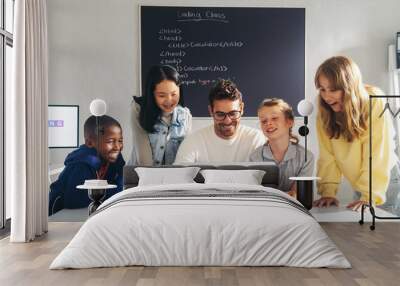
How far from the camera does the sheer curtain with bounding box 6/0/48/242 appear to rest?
19.1ft

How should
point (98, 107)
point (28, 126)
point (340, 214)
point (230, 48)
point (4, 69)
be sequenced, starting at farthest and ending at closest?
point (230, 48), point (340, 214), point (98, 107), point (4, 69), point (28, 126)

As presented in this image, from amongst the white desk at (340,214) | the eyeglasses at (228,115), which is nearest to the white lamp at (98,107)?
the eyeglasses at (228,115)

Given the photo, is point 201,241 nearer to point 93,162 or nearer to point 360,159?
point 93,162

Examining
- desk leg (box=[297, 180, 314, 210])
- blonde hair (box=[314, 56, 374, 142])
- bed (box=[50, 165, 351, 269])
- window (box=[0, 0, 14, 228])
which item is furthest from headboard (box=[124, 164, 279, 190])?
bed (box=[50, 165, 351, 269])

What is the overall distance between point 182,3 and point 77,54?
1483mm

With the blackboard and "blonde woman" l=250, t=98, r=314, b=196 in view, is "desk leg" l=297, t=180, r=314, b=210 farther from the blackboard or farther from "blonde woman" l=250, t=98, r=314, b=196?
the blackboard

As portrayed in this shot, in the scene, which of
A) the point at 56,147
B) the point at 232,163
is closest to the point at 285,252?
the point at 232,163

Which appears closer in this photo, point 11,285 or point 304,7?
point 11,285

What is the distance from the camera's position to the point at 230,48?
294 inches

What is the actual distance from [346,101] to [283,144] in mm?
957

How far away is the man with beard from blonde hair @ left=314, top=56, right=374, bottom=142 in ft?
2.94

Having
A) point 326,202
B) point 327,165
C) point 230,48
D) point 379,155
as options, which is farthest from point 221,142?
point 379,155

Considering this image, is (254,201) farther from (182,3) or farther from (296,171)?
(182,3)

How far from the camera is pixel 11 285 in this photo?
4039mm
